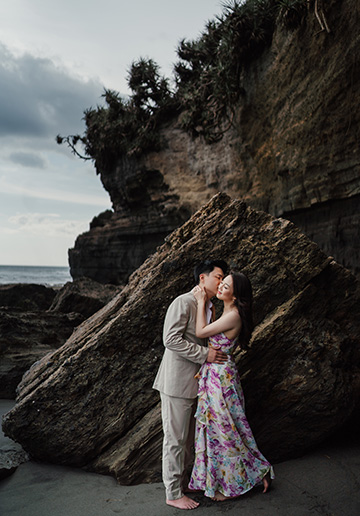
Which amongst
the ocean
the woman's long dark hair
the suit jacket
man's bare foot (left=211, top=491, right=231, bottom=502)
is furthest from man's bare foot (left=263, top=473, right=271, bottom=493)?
the ocean

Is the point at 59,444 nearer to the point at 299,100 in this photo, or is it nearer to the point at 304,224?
the point at 304,224

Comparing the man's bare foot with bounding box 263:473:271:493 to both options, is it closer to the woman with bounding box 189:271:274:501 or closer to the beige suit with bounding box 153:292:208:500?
the woman with bounding box 189:271:274:501

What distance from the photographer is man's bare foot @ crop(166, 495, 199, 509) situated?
134 inches

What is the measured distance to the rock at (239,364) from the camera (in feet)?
13.7

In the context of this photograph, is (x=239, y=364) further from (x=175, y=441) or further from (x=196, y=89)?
(x=196, y=89)

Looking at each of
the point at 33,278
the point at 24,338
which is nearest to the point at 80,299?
the point at 24,338

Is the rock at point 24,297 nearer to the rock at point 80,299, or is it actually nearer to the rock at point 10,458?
the rock at point 80,299

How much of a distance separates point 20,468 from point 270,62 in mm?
13476

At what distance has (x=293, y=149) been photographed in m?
12.5

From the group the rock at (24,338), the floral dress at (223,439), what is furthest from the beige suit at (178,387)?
the rock at (24,338)

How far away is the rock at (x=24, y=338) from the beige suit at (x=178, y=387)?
443 cm

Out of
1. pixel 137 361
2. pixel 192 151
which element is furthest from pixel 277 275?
pixel 192 151

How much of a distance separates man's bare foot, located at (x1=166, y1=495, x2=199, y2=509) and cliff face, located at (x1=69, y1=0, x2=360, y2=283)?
7867 mm

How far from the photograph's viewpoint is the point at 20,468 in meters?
4.46
